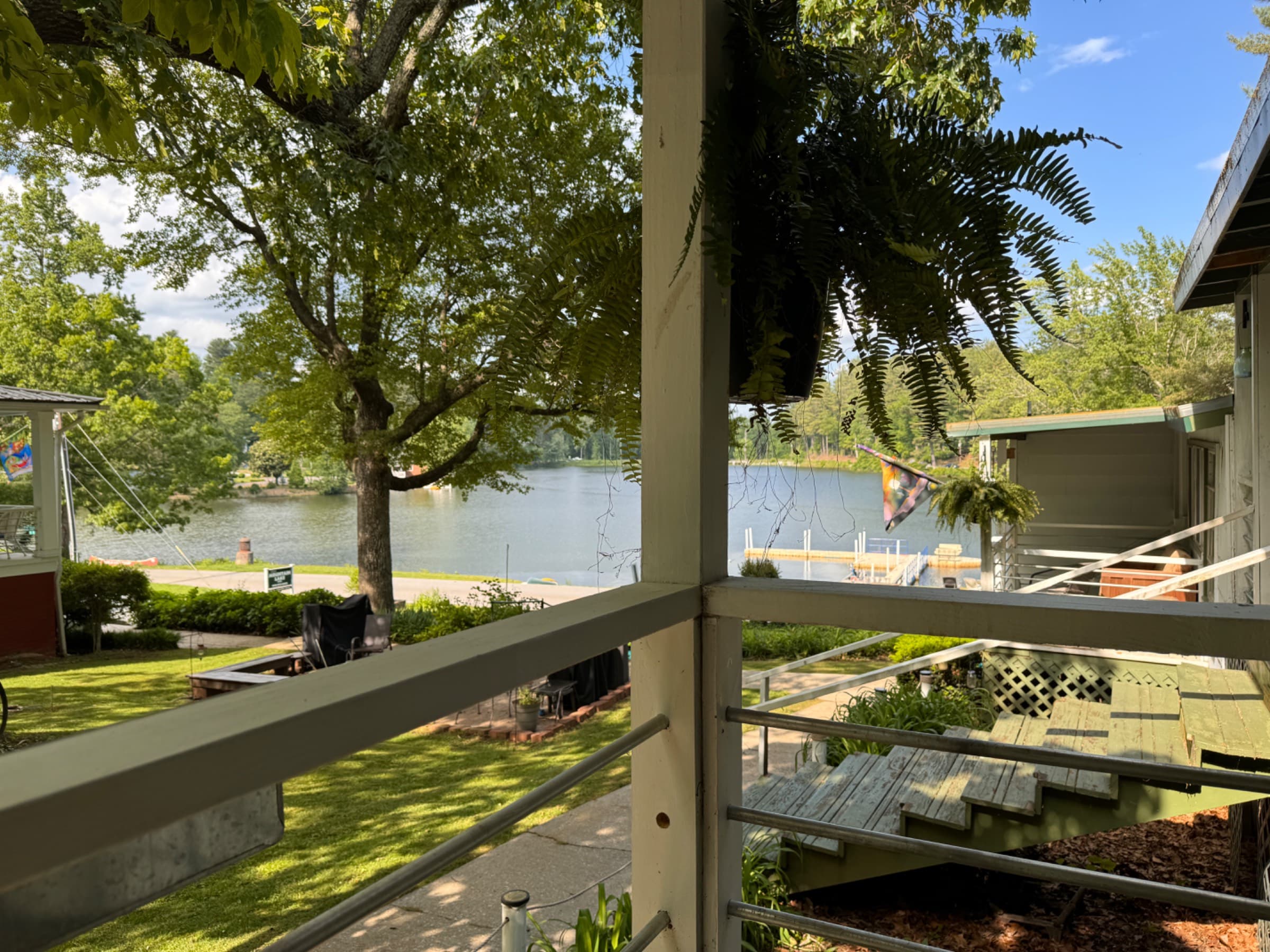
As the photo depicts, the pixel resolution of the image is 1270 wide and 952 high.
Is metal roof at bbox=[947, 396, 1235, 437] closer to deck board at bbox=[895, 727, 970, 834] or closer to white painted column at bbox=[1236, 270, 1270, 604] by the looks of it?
white painted column at bbox=[1236, 270, 1270, 604]

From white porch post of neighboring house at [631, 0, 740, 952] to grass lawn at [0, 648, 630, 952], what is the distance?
2.73 m

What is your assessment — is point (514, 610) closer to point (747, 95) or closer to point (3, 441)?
point (747, 95)

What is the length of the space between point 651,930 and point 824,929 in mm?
179

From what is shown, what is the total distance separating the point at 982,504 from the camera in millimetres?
6164

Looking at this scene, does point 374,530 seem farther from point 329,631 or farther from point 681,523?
point 681,523

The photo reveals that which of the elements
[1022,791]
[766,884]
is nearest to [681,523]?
[766,884]

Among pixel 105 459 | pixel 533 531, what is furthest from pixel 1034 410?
pixel 105 459

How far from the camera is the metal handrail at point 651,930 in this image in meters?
0.88

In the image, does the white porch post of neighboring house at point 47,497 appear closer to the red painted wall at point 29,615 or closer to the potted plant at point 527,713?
the red painted wall at point 29,615

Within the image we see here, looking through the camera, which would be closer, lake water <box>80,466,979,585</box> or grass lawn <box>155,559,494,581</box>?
lake water <box>80,466,979,585</box>

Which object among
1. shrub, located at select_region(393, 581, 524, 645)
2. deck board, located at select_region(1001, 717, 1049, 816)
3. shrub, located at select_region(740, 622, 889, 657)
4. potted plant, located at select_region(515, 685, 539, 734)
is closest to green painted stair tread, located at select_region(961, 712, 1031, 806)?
deck board, located at select_region(1001, 717, 1049, 816)

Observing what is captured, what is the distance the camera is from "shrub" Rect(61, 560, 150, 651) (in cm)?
980

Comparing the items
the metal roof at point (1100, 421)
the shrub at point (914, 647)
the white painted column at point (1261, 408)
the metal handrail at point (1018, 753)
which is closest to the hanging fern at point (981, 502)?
the metal roof at point (1100, 421)

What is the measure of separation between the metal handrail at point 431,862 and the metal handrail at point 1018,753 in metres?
0.15
